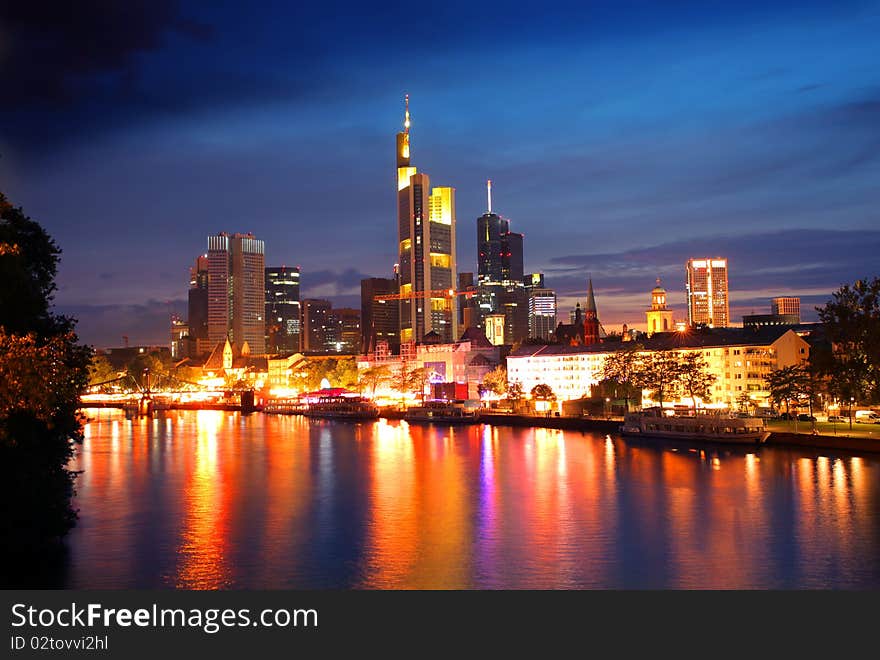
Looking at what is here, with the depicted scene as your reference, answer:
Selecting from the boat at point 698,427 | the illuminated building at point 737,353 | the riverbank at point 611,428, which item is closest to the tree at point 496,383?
the illuminated building at point 737,353

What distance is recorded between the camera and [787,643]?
54.1 feet

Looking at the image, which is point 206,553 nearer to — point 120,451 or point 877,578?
point 877,578

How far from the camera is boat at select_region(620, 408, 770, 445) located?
178 feet

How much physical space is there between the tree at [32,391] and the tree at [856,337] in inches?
1581

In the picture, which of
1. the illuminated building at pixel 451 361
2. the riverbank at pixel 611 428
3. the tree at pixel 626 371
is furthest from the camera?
the illuminated building at pixel 451 361

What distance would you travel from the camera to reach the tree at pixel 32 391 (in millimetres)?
14773

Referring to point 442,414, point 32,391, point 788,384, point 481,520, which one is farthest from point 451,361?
point 32,391

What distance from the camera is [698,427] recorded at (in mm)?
59281

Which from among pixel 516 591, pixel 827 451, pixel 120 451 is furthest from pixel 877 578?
pixel 120 451

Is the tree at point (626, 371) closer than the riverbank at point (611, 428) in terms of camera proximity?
No

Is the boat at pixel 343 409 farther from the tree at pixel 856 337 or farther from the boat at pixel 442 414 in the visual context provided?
the tree at pixel 856 337

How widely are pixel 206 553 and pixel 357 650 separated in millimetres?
11710

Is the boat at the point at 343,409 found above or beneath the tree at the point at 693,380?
beneath

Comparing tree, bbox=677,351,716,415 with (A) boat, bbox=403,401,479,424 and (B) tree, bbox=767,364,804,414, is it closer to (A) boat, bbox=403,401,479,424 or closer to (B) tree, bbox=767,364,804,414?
(B) tree, bbox=767,364,804,414
